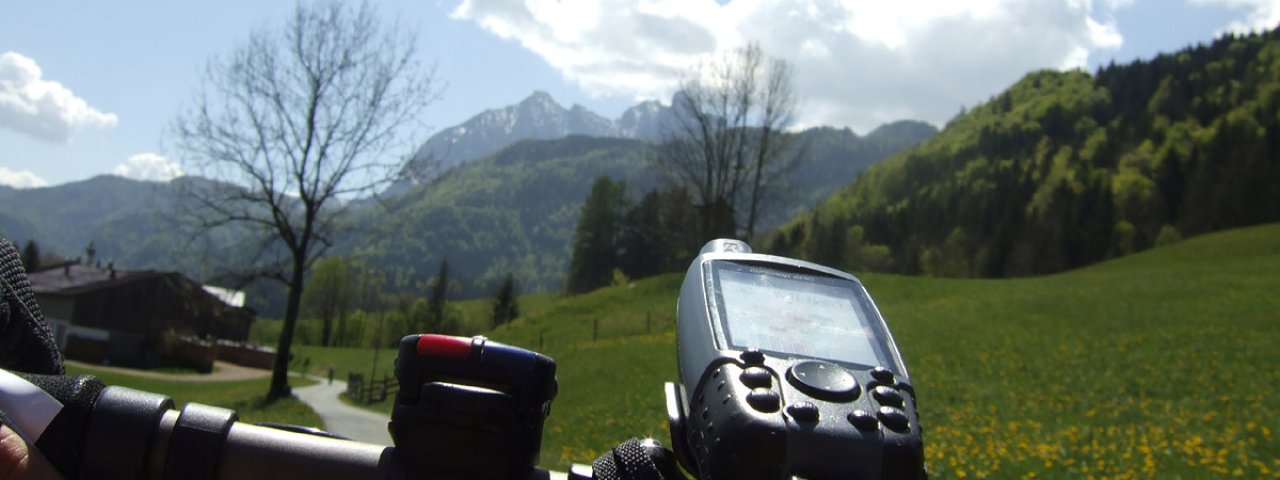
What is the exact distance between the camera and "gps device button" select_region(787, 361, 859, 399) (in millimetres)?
1313

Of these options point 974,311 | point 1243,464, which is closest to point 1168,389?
point 1243,464

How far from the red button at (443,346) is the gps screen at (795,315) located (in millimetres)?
416

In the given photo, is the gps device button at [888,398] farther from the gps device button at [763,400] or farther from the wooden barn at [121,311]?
the wooden barn at [121,311]

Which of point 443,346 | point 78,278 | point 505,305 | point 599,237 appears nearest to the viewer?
point 443,346

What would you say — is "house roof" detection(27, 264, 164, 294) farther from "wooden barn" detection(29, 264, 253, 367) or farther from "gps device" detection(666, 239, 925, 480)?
"gps device" detection(666, 239, 925, 480)

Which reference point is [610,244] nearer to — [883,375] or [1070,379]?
[1070,379]

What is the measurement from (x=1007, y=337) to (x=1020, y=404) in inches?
325

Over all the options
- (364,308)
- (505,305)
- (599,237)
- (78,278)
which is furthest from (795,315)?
(364,308)

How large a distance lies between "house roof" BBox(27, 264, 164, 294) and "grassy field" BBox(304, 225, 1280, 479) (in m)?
44.0

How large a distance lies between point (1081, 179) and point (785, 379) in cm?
12102

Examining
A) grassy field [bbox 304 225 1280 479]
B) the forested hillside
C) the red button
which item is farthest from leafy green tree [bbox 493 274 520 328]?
the red button

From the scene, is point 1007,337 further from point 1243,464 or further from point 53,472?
point 53,472

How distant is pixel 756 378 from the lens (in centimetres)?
132

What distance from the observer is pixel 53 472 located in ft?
4.35
